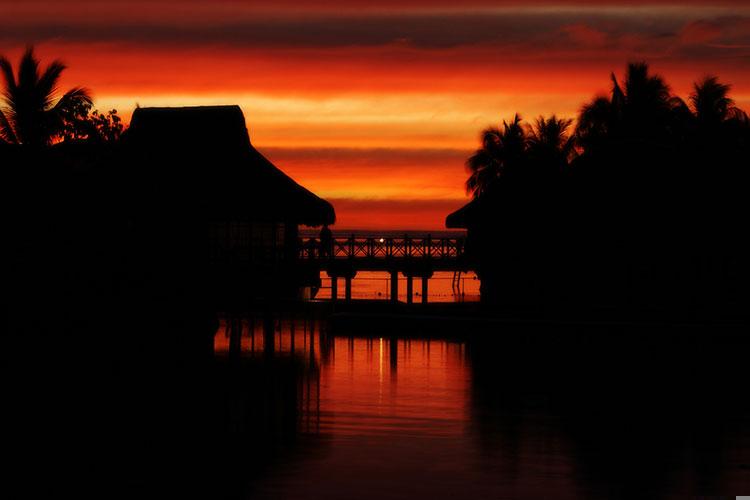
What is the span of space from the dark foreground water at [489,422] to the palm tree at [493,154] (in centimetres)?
3580

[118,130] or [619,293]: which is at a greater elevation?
[118,130]

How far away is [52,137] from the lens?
35.2 metres

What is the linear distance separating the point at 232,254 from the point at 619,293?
1193cm

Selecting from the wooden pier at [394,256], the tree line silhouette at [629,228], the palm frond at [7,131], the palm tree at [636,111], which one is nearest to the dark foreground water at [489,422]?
the tree line silhouette at [629,228]

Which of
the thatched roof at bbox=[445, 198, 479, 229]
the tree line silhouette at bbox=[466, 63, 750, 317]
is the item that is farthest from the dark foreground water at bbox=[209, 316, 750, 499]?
the thatched roof at bbox=[445, 198, 479, 229]

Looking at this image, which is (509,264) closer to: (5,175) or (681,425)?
(5,175)

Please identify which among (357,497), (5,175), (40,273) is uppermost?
(5,175)

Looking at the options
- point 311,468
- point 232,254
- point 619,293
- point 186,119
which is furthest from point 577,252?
point 311,468

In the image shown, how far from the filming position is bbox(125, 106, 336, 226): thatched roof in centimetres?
4172

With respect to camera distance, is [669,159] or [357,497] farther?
[669,159]

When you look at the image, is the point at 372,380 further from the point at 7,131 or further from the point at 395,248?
the point at 395,248

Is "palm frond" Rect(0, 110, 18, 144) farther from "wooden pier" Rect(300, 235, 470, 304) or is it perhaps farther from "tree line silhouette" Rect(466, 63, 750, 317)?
"wooden pier" Rect(300, 235, 470, 304)

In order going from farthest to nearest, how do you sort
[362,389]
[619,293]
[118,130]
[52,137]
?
[118,130] < [619,293] < [52,137] < [362,389]

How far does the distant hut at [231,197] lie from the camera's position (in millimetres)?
38875
